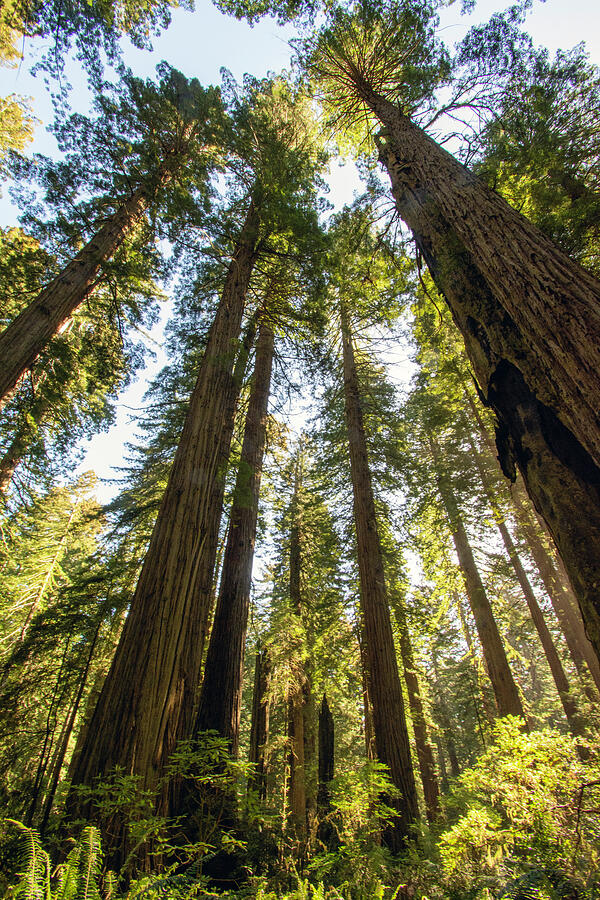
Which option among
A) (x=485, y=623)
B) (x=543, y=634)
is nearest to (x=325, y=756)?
(x=485, y=623)

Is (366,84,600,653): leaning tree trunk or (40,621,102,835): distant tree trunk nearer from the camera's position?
(366,84,600,653): leaning tree trunk

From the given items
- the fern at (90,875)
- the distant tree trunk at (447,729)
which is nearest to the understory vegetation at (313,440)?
the fern at (90,875)

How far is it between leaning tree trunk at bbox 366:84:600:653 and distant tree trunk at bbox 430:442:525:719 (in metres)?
8.49

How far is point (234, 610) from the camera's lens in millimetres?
5301

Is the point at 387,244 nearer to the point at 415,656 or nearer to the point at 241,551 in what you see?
the point at 241,551

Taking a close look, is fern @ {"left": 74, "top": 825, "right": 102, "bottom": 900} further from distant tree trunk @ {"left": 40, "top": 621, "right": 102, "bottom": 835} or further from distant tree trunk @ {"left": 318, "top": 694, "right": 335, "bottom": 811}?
distant tree trunk @ {"left": 318, "top": 694, "right": 335, "bottom": 811}

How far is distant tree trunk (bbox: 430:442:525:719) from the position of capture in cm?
873

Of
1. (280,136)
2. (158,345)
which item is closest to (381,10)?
(280,136)

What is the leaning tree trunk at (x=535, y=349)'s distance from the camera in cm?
184

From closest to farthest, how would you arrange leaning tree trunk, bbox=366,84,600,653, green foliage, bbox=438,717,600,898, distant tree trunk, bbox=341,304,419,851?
leaning tree trunk, bbox=366,84,600,653 < green foliage, bbox=438,717,600,898 < distant tree trunk, bbox=341,304,419,851

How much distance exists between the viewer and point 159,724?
9.41 ft

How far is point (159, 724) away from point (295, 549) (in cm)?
1155

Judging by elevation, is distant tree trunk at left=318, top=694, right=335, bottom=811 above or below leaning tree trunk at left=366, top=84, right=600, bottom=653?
below

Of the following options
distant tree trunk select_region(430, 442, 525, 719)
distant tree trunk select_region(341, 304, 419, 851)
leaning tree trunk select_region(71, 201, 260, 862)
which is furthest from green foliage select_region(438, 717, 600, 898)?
distant tree trunk select_region(430, 442, 525, 719)
